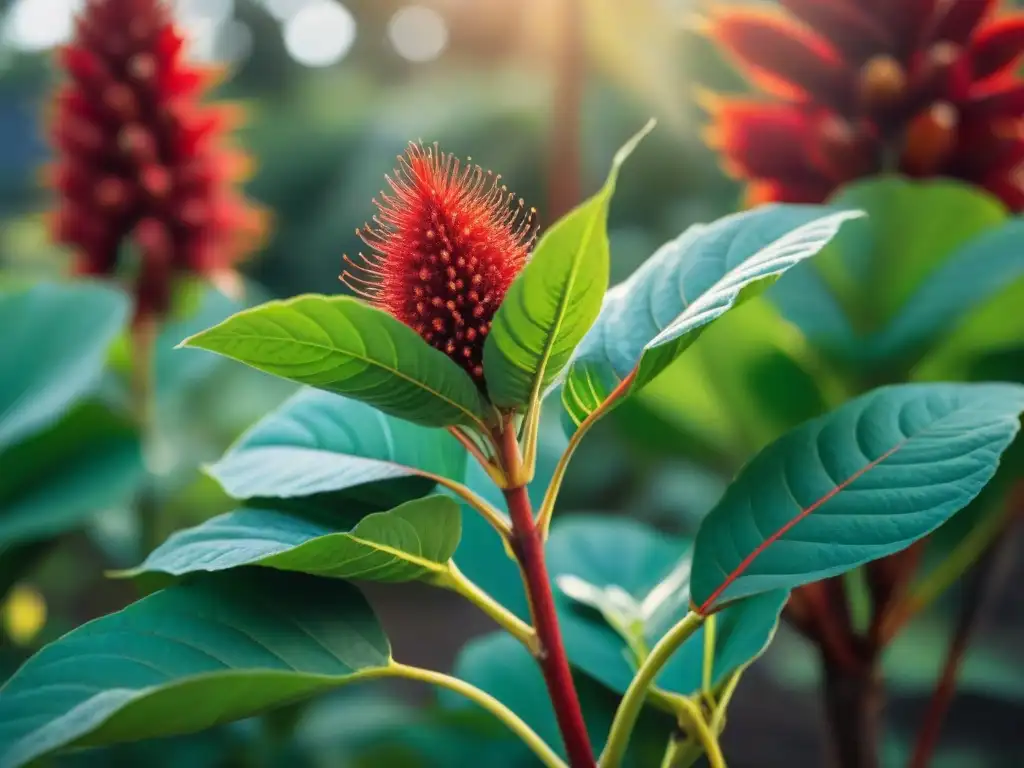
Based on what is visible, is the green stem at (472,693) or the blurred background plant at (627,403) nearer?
the green stem at (472,693)

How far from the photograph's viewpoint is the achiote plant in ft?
1.05

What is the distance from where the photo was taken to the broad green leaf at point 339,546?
35 centimetres

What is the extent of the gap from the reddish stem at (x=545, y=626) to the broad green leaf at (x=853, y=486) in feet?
0.21

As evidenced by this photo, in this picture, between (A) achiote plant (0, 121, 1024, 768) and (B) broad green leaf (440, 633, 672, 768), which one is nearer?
(A) achiote plant (0, 121, 1024, 768)

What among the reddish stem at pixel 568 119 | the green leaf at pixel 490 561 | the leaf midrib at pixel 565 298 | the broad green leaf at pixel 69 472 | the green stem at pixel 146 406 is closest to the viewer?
the leaf midrib at pixel 565 298

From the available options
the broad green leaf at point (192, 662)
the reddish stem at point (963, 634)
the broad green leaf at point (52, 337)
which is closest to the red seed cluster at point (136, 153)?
the broad green leaf at point (52, 337)

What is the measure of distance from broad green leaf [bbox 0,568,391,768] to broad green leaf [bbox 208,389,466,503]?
0.05 metres

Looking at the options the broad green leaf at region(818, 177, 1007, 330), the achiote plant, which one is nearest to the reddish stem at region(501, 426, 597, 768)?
the achiote plant

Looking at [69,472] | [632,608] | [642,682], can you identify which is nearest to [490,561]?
[632,608]

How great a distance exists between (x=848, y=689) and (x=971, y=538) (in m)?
0.14

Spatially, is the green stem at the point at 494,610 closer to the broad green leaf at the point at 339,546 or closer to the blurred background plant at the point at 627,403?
the broad green leaf at the point at 339,546

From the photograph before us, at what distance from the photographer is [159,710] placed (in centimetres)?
30

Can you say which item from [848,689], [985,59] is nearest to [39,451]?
[848,689]

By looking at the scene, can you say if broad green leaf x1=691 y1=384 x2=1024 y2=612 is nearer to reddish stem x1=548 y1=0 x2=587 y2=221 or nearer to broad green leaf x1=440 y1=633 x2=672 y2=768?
broad green leaf x1=440 y1=633 x2=672 y2=768
